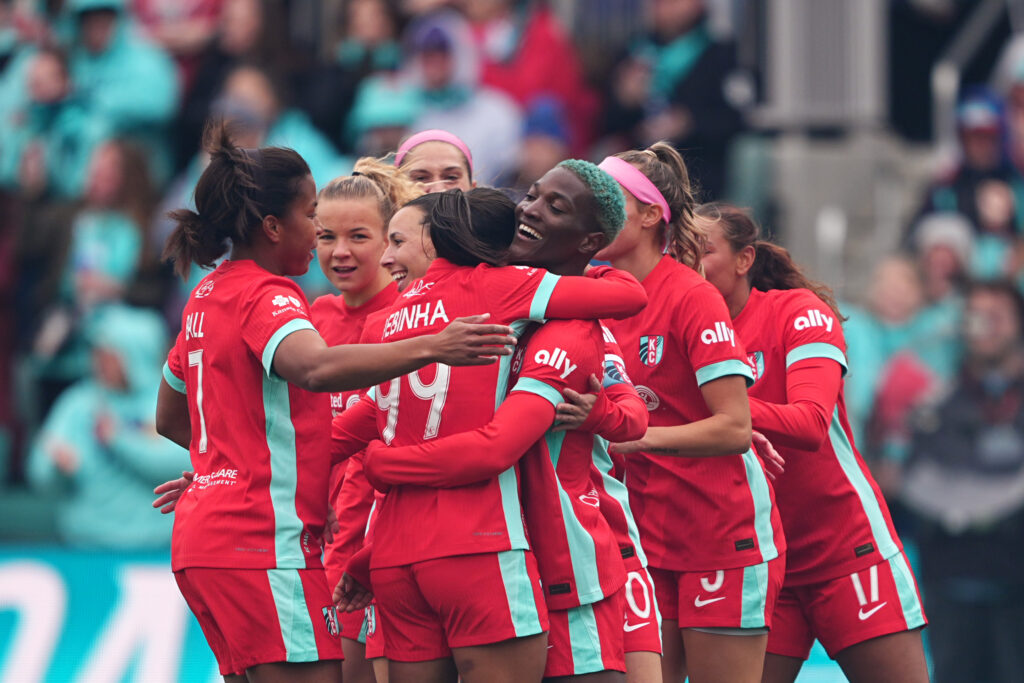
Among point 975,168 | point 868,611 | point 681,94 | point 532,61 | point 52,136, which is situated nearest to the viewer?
point 868,611

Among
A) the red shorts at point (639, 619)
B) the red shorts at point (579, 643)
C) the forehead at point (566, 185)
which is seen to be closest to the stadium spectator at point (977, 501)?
the red shorts at point (639, 619)

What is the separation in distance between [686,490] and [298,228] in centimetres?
146

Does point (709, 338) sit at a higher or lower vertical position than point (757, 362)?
higher

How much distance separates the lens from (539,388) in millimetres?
3539

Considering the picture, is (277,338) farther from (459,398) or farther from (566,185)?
(566,185)

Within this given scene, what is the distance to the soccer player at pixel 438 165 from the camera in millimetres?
5121

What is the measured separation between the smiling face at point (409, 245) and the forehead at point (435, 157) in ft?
2.96

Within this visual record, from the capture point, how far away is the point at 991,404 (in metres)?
8.57

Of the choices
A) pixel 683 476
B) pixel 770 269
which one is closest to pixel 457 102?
pixel 770 269

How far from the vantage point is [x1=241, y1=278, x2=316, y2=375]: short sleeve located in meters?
3.54

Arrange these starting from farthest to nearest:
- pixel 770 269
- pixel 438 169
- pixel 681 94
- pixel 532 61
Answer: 1. pixel 532 61
2. pixel 681 94
3. pixel 438 169
4. pixel 770 269

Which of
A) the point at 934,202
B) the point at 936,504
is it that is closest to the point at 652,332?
the point at 936,504

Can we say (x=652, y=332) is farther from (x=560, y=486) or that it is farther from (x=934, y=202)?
(x=934, y=202)

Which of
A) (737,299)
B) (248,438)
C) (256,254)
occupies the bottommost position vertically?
(248,438)
